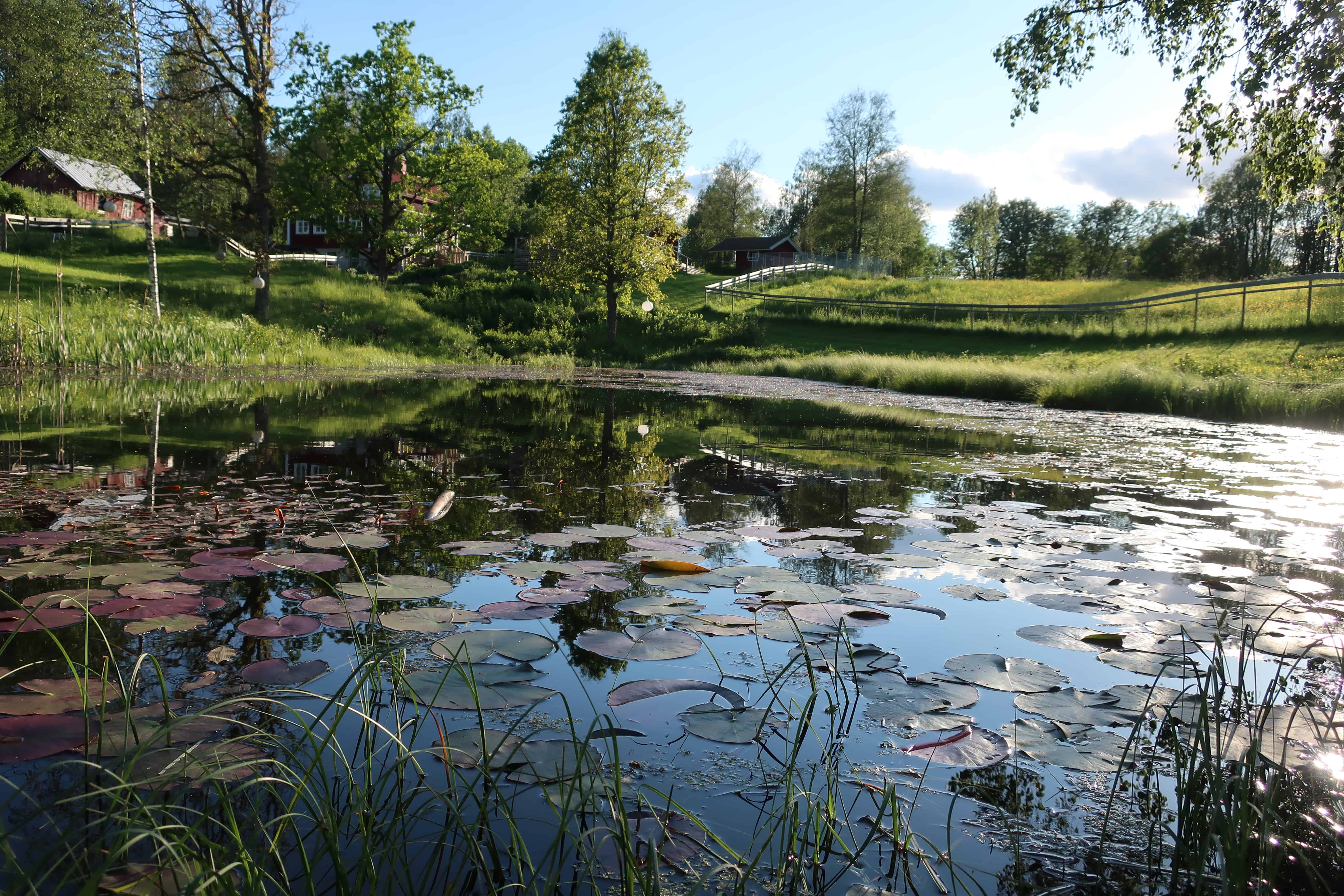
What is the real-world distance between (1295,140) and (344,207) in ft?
83.3

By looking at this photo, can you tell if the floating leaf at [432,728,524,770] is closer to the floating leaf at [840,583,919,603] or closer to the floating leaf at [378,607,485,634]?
the floating leaf at [378,607,485,634]

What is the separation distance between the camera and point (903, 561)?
3.91 m

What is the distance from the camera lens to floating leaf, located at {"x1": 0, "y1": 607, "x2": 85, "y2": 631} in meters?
2.58

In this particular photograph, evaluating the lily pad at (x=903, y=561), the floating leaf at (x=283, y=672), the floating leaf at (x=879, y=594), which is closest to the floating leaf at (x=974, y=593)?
the floating leaf at (x=879, y=594)

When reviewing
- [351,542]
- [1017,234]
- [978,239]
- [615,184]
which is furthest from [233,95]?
[1017,234]

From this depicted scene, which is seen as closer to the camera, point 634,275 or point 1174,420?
point 1174,420

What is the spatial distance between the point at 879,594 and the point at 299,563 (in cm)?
251

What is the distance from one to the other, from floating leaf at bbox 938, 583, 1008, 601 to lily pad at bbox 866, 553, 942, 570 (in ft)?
A: 0.94

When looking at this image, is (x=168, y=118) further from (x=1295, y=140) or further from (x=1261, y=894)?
(x=1261, y=894)

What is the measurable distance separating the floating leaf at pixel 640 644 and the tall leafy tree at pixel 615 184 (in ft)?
85.7

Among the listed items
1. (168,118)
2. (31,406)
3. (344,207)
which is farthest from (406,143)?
(31,406)

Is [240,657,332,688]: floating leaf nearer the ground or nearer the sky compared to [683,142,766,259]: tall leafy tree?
nearer the ground

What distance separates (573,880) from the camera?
5.18 feet

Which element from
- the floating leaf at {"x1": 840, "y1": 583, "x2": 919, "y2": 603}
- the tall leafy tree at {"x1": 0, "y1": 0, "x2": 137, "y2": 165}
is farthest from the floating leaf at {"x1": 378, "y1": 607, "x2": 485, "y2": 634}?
the tall leafy tree at {"x1": 0, "y1": 0, "x2": 137, "y2": 165}
